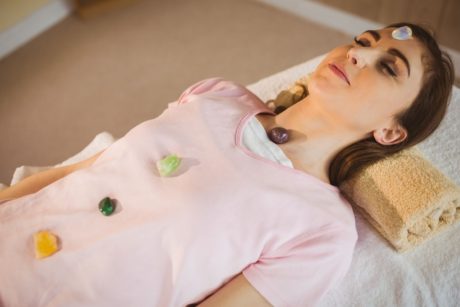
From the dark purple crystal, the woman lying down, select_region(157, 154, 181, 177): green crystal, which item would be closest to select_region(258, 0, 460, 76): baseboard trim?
the woman lying down

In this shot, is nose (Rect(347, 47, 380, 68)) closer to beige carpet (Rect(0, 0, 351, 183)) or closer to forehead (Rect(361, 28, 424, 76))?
forehead (Rect(361, 28, 424, 76))

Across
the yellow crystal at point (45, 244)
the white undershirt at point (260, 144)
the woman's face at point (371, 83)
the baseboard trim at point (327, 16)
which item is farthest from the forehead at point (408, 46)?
the baseboard trim at point (327, 16)

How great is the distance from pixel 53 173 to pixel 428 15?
71.9 inches

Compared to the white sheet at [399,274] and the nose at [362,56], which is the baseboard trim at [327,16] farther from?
the white sheet at [399,274]

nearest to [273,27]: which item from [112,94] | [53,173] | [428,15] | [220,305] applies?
[428,15]

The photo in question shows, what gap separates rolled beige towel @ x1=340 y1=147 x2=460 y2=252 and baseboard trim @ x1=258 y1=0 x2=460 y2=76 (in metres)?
1.46

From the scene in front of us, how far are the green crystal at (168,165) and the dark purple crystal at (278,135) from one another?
24cm

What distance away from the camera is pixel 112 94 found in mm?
2203

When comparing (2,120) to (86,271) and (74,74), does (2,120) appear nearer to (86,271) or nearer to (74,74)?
(74,74)

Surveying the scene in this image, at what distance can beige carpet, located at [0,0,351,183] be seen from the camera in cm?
205

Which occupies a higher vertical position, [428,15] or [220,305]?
[220,305]

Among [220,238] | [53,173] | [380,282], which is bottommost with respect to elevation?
[380,282]

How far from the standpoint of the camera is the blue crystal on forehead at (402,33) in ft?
3.24

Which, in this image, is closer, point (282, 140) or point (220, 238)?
point (220, 238)
